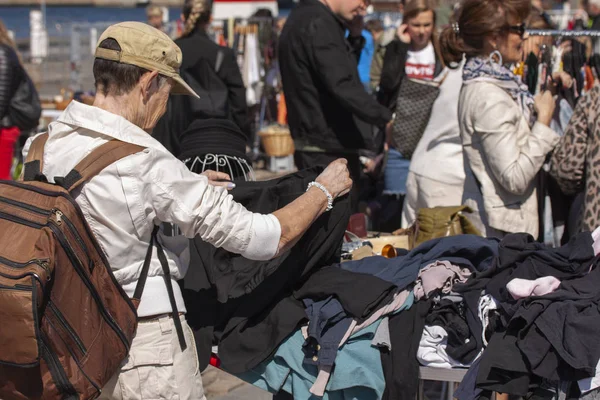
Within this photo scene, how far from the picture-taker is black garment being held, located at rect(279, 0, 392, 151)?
16.2 ft

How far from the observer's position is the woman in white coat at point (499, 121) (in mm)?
3875

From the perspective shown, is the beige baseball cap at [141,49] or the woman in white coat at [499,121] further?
the woman in white coat at [499,121]

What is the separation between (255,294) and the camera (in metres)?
3.11

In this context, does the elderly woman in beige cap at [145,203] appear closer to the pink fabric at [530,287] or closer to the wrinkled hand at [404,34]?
the pink fabric at [530,287]

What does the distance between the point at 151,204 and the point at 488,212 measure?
78.8 inches

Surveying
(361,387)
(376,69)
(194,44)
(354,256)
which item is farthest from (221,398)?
(376,69)

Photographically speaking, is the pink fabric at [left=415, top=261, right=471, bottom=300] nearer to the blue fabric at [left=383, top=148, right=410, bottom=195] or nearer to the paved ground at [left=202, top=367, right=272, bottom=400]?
the paved ground at [left=202, top=367, right=272, bottom=400]

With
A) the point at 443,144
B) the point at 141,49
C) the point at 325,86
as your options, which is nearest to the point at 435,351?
the point at 141,49

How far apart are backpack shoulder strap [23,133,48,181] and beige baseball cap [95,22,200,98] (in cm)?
34

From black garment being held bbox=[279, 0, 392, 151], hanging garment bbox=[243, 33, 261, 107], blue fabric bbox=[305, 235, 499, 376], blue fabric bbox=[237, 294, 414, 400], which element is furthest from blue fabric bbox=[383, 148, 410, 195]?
hanging garment bbox=[243, 33, 261, 107]

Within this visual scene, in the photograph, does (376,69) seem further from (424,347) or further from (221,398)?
(424,347)

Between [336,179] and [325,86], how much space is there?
2179mm

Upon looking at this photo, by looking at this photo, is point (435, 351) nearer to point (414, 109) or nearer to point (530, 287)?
point (530, 287)

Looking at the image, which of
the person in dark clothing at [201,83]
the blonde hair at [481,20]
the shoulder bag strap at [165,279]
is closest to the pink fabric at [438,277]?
the shoulder bag strap at [165,279]
